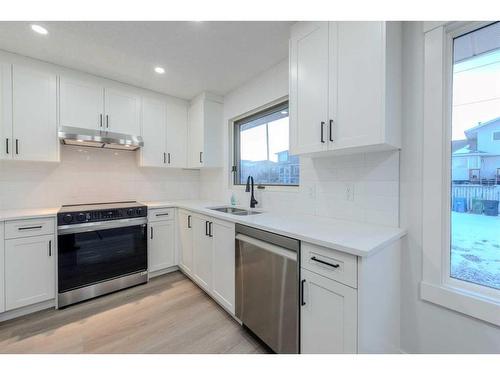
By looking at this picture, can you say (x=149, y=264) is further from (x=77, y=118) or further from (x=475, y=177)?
(x=475, y=177)

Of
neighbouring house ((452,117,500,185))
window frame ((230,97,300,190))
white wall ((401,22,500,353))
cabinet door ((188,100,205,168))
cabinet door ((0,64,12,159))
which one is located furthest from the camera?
cabinet door ((188,100,205,168))

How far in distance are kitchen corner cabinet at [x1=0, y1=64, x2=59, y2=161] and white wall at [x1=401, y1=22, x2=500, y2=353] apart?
327cm

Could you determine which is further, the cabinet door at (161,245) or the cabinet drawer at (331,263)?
the cabinet door at (161,245)

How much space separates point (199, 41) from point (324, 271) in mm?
2106

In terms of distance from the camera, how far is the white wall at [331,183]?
1510 mm

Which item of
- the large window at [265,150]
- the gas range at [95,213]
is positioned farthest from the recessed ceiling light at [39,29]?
the large window at [265,150]

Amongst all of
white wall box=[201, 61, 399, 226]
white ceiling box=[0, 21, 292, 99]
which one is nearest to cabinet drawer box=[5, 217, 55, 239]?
white ceiling box=[0, 21, 292, 99]

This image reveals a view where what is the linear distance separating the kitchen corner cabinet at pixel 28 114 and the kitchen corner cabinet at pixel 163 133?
918 mm

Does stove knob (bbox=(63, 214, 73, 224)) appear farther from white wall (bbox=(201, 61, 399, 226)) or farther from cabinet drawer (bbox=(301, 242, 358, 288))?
cabinet drawer (bbox=(301, 242, 358, 288))

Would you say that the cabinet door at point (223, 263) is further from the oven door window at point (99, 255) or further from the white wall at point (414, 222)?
the white wall at point (414, 222)

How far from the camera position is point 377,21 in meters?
1.24

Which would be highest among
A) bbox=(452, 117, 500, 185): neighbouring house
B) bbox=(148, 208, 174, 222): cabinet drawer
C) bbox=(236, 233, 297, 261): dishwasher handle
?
bbox=(452, 117, 500, 185): neighbouring house

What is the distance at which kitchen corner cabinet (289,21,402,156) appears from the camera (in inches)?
49.6
